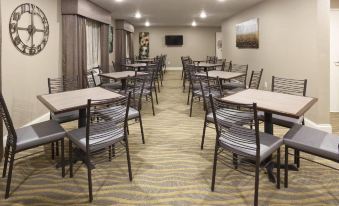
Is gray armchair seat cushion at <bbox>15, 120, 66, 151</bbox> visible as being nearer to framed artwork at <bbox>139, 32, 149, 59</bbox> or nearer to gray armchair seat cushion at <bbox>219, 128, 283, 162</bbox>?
gray armchair seat cushion at <bbox>219, 128, 283, 162</bbox>

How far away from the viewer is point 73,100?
9.66 feet

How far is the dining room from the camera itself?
2.40 m

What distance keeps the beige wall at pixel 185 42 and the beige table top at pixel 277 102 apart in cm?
1292

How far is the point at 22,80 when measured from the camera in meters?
4.09

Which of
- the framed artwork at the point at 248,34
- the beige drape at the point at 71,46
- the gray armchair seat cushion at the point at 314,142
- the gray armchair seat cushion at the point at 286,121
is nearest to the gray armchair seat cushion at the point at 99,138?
the gray armchair seat cushion at the point at 314,142

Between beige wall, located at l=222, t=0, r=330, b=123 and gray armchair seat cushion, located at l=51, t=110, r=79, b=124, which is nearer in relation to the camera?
gray armchair seat cushion, located at l=51, t=110, r=79, b=124

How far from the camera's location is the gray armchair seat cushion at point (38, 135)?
8.15ft

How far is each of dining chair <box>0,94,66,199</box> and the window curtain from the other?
5147 mm

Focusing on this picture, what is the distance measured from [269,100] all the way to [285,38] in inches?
122

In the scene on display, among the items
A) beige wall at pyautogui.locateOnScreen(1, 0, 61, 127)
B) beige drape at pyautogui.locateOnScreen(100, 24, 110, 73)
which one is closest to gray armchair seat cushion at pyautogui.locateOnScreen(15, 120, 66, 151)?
beige wall at pyautogui.locateOnScreen(1, 0, 61, 127)

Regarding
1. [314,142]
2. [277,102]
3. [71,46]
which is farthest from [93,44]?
[314,142]

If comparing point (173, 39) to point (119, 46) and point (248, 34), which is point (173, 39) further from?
point (248, 34)

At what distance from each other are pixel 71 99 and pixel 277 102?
2068 mm

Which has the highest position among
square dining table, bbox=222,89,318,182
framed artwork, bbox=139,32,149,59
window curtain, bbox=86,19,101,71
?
framed artwork, bbox=139,32,149,59
